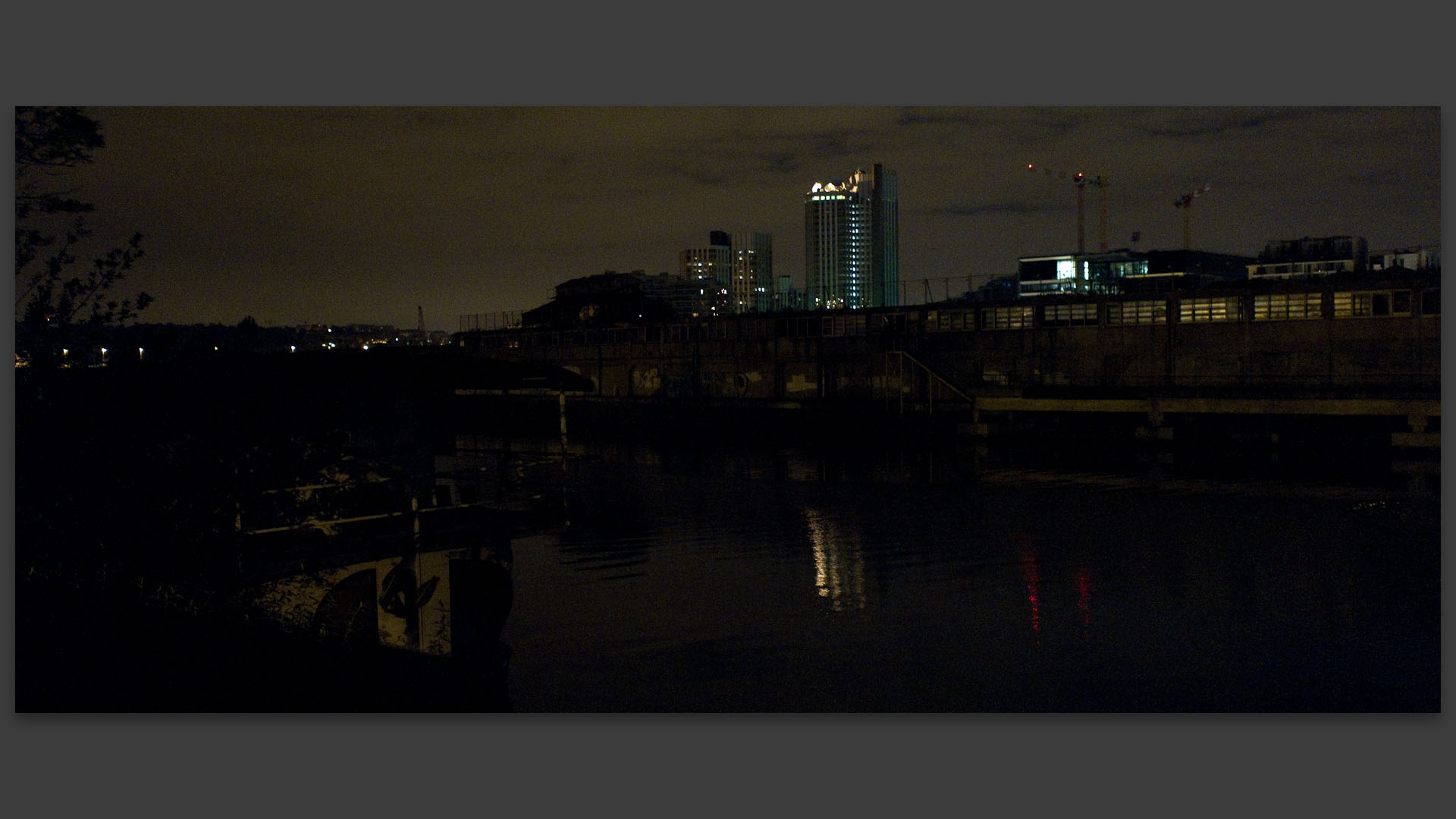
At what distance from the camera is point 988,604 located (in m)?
14.1

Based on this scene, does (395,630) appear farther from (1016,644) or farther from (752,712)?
(1016,644)

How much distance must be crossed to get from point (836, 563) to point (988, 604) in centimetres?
346

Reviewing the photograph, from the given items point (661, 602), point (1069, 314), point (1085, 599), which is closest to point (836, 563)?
point (661, 602)

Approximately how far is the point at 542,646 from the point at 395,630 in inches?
94.1

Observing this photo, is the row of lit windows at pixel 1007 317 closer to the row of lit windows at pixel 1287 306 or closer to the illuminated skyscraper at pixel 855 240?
the illuminated skyscraper at pixel 855 240

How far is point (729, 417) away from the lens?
44.4 m

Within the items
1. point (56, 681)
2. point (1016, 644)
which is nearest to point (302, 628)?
point (56, 681)

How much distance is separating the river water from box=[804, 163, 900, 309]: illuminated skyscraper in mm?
6336

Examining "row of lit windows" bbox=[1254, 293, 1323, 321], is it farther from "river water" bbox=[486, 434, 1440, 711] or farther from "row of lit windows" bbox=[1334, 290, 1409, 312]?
"river water" bbox=[486, 434, 1440, 711]

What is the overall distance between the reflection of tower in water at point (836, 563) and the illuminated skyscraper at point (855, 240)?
5.88m

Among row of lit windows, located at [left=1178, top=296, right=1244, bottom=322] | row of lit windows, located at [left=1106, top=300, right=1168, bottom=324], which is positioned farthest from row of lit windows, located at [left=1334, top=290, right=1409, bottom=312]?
row of lit windows, located at [left=1106, top=300, right=1168, bottom=324]

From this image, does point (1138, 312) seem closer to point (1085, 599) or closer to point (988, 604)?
point (1085, 599)

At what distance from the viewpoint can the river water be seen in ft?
35.8

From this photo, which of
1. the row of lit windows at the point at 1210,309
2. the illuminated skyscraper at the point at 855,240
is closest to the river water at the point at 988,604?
the illuminated skyscraper at the point at 855,240
